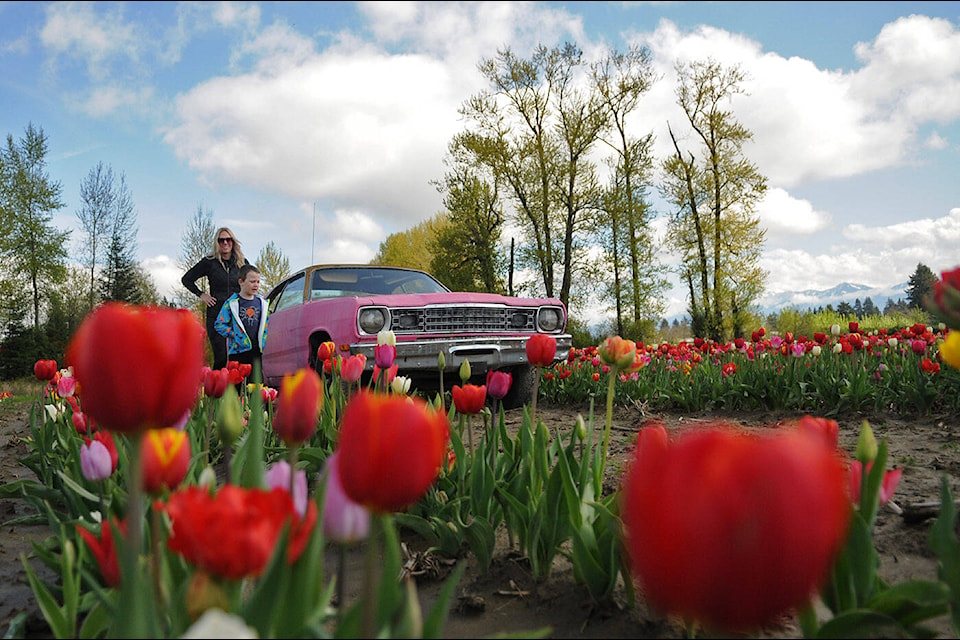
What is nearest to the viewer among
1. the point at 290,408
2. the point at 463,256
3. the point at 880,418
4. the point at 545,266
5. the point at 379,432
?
the point at 379,432

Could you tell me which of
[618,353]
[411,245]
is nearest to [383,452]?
[618,353]

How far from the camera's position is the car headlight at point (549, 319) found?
6.18 metres

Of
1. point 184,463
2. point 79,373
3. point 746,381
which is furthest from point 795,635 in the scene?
point 746,381

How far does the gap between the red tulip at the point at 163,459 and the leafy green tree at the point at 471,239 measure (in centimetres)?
2619

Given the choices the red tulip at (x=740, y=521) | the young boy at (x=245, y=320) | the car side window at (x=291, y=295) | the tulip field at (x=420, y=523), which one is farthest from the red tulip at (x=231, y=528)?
the car side window at (x=291, y=295)

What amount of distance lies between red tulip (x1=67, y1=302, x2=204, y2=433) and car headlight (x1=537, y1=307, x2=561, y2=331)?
5.50m

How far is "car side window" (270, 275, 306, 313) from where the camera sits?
6.28 meters

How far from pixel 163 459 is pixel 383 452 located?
502 mm

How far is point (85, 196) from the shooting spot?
93.8 feet

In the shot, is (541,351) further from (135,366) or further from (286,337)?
(286,337)

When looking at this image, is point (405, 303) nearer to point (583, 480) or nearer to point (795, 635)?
point (583, 480)

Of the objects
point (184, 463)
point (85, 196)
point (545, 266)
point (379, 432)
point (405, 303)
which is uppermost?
point (85, 196)

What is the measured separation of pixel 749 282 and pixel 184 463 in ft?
79.9

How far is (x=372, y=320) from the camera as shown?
16.6 feet
